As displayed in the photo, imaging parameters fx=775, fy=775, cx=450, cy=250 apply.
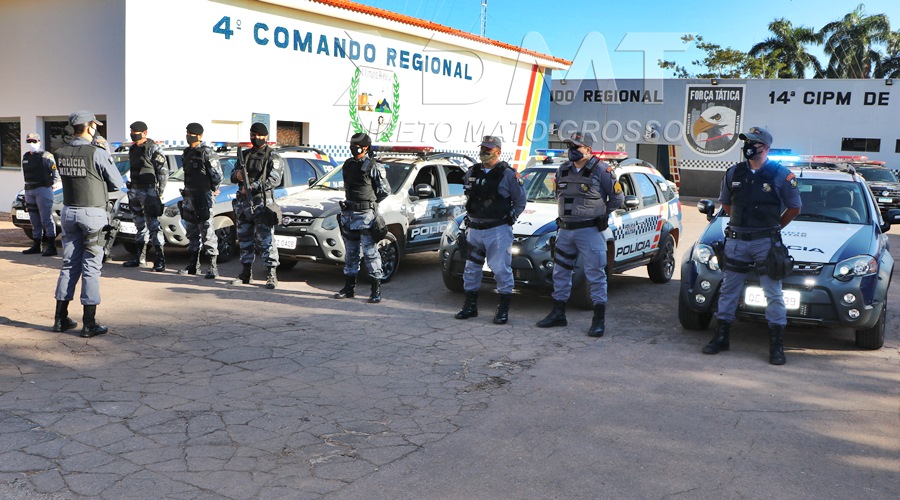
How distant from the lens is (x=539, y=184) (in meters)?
9.70

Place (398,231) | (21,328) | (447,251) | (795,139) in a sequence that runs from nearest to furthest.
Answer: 1. (21,328)
2. (447,251)
3. (398,231)
4. (795,139)

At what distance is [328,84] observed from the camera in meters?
18.2

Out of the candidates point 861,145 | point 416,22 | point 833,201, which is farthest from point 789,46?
point 833,201

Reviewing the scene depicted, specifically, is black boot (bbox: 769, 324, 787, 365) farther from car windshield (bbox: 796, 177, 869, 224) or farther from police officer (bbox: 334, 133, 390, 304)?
police officer (bbox: 334, 133, 390, 304)

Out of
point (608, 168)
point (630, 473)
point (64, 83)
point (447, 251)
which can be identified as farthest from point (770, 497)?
point (64, 83)

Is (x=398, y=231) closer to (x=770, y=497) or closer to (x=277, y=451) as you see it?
(x=277, y=451)

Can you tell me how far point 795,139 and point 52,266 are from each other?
26.8 m

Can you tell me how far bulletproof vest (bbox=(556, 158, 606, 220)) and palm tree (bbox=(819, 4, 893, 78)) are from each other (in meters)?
44.0

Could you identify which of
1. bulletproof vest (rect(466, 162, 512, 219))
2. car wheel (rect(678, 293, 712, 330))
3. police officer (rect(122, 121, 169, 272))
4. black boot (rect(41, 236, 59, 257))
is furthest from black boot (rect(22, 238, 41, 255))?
car wheel (rect(678, 293, 712, 330))

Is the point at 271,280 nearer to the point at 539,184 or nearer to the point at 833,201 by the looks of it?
the point at 539,184

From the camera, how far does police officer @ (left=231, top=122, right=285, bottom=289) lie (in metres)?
9.00

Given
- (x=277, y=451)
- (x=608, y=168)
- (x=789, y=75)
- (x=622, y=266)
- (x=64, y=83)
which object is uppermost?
(x=789, y=75)

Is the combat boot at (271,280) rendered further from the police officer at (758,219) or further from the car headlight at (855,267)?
the car headlight at (855,267)

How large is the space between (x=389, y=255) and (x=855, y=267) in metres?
5.34
